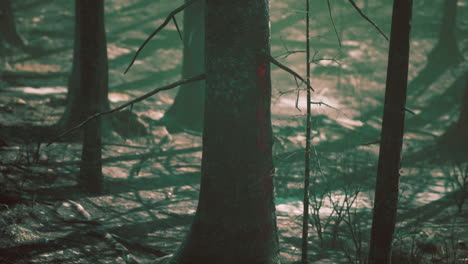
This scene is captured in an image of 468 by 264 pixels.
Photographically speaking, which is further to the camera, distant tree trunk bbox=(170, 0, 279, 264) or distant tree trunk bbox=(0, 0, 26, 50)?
distant tree trunk bbox=(0, 0, 26, 50)

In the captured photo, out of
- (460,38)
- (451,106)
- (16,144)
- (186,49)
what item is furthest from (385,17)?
(16,144)

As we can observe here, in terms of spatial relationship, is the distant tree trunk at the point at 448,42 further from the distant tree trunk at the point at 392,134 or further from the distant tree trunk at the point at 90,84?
the distant tree trunk at the point at 392,134

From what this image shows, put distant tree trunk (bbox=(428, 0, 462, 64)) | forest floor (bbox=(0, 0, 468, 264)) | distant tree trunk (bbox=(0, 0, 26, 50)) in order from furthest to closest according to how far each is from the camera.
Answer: distant tree trunk (bbox=(428, 0, 462, 64)), distant tree trunk (bbox=(0, 0, 26, 50)), forest floor (bbox=(0, 0, 468, 264))

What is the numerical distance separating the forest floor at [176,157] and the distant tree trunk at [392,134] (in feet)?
2.37

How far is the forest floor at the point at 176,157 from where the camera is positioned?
6180 mm

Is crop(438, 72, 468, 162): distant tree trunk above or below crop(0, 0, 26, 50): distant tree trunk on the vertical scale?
below

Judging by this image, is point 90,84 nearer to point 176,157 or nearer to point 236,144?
point 176,157

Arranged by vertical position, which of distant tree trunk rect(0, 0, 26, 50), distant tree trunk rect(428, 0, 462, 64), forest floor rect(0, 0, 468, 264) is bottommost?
forest floor rect(0, 0, 468, 264)

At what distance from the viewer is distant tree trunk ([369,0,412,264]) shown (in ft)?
14.7

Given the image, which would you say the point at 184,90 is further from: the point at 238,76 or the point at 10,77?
the point at 238,76

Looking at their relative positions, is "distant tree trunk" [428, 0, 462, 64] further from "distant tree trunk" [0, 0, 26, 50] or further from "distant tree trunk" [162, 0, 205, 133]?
"distant tree trunk" [0, 0, 26, 50]

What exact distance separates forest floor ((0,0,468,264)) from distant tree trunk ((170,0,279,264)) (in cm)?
55

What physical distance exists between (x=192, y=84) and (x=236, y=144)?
27.5ft

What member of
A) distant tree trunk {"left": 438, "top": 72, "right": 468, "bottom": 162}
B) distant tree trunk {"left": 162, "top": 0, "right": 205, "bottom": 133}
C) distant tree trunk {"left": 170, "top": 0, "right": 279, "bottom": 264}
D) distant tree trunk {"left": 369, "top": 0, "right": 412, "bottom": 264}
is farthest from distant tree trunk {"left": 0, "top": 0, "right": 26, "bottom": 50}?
distant tree trunk {"left": 369, "top": 0, "right": 412, "bottom": 264}
